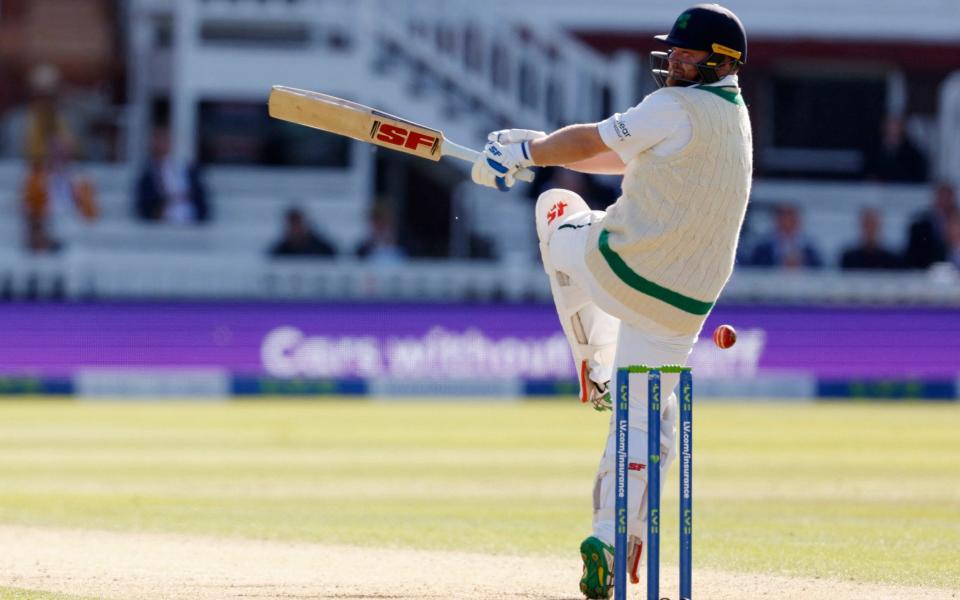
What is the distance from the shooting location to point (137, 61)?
1833 cm

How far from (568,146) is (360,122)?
73cm

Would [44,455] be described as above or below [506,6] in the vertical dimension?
below

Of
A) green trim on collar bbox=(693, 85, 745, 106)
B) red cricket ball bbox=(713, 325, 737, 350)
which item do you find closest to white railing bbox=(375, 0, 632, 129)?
green trim on collar bbox=(693, 85, 745, 106)

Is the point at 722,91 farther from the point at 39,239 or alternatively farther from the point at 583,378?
the point at 39,239

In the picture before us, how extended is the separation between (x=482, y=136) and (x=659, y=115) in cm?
1241

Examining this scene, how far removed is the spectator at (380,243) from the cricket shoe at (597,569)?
10219 millimetres

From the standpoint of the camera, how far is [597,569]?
4930 millimetres

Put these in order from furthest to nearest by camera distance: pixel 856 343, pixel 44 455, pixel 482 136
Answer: pixel 482 136, pixel 856 343, pixel 44 455

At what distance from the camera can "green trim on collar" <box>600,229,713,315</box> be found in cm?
504

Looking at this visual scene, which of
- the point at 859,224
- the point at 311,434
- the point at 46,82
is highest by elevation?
the point at 46,82

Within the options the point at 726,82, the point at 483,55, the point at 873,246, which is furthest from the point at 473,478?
the point at 483,55

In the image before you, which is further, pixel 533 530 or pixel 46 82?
pixel 46 82

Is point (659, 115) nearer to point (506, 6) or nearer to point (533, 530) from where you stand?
point (533, 530)

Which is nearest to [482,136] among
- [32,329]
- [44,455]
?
[32,329]
